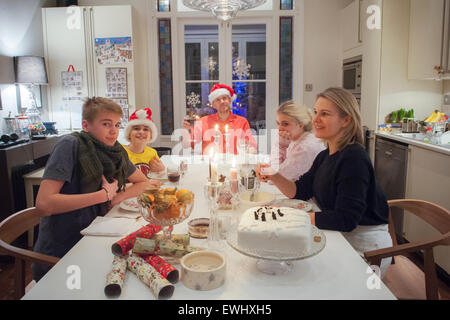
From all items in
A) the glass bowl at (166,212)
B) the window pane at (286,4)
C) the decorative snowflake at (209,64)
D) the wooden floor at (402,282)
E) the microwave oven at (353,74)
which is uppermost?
the window pane at (286,4)

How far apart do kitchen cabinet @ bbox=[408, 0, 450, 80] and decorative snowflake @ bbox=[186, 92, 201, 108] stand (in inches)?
99.5

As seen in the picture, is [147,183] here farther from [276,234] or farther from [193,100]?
[193,100]

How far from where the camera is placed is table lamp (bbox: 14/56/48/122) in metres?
3.71

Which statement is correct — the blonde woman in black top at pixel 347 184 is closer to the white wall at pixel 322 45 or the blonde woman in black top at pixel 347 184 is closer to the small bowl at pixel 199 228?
the small bowl at pixel 199 228

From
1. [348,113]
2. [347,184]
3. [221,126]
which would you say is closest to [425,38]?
[221,126]

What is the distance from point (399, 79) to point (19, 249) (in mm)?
3429

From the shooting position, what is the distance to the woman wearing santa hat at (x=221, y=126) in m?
3.60

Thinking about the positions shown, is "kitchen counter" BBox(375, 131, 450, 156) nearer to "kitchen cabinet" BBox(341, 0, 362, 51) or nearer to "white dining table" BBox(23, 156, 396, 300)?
"kitchen cabinet" BBox(341, 0, 362, 51)

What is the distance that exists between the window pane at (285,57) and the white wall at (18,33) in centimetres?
292

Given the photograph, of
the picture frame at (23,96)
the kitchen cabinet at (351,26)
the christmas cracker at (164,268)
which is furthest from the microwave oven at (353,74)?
the picture frame at (23,96)

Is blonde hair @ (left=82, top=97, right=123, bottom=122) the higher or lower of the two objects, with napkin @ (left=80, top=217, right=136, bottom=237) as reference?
higher

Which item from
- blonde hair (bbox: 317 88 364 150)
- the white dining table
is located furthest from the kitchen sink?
the white dining table
